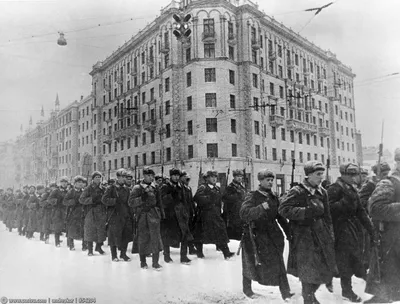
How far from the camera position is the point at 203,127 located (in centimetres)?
3212

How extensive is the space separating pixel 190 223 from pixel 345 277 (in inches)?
173

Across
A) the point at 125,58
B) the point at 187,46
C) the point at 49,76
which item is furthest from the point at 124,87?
the point at 49,76

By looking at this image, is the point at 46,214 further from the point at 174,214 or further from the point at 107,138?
the point at 107,138

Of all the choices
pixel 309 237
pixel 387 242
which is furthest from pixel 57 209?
pixel 387 242

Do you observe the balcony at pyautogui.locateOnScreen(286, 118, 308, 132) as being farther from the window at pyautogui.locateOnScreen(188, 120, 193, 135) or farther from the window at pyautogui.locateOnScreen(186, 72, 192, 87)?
the window at pyautogui.locateOnScreen(186, 72, 192, 87)

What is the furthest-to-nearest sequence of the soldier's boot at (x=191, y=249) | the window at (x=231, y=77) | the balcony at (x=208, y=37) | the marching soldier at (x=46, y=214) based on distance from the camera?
the window at (x=231, y=77), the balcony at (x=208, y=37), the marching soldier at (x=46, y=214), the soldier's boot at (x=191, y=249)

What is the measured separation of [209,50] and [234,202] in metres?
25.9

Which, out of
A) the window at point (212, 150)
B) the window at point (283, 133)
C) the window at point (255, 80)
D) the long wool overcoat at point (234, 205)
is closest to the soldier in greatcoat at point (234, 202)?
the long wool overcoat at point (234, 205)

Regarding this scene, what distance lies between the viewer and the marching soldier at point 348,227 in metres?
4.99

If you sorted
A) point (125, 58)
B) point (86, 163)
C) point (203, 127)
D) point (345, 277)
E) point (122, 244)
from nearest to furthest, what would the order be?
1. point (345, 277)
2. point (122, 244)
3. point (203, 127)
4. point (125, 58)
5. point (86, 163)

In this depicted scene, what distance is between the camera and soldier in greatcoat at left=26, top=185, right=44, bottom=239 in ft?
44.9

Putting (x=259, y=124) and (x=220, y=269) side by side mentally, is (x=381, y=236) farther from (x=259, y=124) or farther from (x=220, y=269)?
(x=259, y=124)

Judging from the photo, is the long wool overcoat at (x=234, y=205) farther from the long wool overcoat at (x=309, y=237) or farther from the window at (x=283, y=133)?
the window at (x=283, y=133)

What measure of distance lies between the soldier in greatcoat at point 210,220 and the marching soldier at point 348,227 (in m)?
3.44
